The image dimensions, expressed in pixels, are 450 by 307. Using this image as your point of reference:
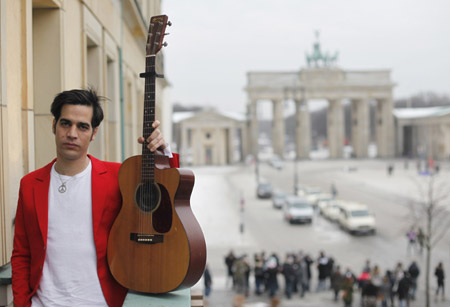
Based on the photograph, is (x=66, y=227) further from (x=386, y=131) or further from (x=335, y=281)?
(x=386, y=131)

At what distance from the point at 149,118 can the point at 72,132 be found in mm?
491

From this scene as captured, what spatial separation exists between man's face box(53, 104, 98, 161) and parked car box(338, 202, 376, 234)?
24.5 meters

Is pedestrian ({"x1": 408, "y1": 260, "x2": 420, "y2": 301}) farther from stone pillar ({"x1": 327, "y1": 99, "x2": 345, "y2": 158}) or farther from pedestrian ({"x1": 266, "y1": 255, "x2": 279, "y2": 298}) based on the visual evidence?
stone pillar ({"x1": 327, "y1": 99, "x2": 345, "y2": 158})

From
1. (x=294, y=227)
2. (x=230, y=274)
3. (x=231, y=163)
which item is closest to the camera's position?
(x=230, y=274)

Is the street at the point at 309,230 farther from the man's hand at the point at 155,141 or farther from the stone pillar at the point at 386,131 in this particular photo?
the stone pillar at the point at 386,131

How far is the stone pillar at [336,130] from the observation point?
279ft

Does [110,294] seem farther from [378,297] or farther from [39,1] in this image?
[378,297]

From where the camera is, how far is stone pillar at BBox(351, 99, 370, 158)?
85.8m

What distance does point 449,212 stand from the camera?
30.4 m

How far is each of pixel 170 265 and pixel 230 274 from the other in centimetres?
1493

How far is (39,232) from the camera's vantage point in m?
3.24

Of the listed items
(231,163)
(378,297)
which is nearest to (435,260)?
(378,297)

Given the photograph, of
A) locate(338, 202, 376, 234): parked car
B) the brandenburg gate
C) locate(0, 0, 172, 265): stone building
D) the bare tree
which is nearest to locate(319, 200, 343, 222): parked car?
locate(338, 202, 376, 234): parked car

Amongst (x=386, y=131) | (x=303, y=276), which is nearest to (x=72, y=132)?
(x=303, y=276)
